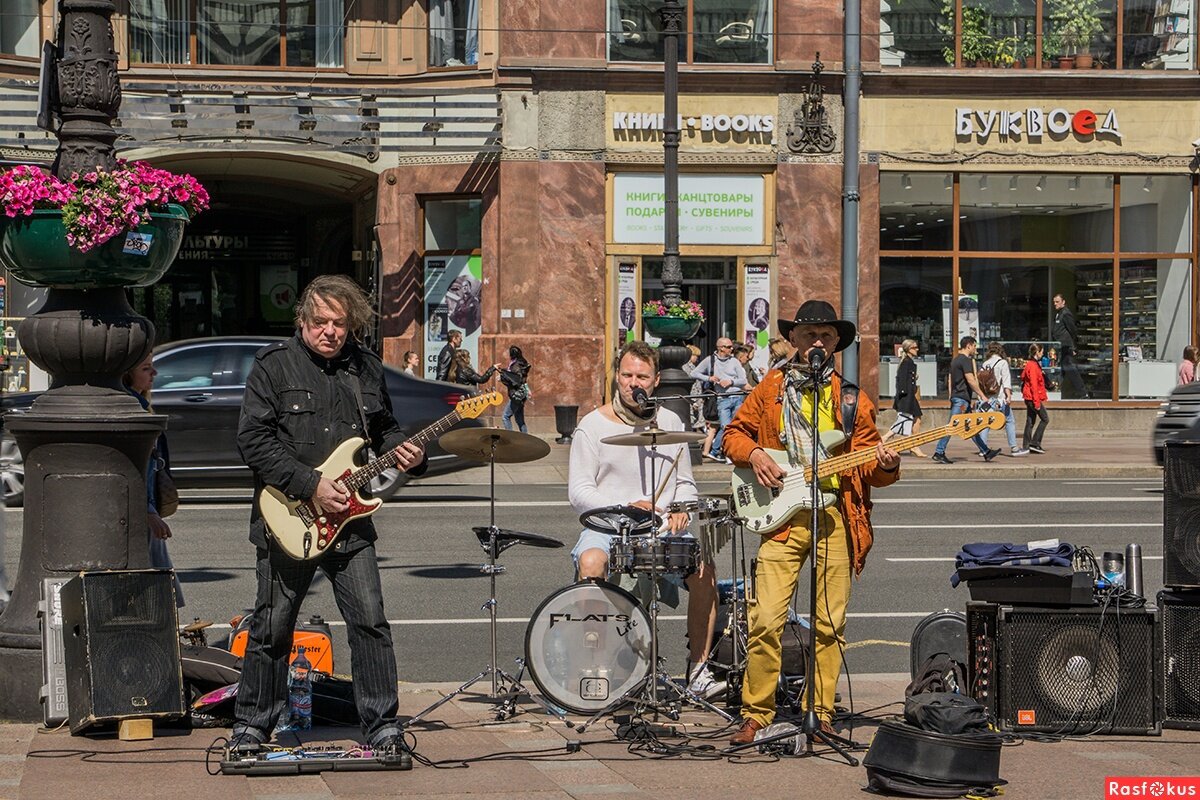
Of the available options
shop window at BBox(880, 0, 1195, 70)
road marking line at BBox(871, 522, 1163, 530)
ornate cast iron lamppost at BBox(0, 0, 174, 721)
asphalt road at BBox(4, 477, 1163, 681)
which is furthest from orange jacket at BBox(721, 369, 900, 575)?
shop window at BBox(880, 0, 1195, 70)

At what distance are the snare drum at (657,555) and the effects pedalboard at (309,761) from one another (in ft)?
5.14

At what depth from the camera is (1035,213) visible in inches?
1151

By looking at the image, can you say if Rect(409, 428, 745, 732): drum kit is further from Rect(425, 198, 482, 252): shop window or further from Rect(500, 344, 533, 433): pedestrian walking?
Rect(425, 198, 482, 252): shop window

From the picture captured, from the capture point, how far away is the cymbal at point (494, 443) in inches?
317

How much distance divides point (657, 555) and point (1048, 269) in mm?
22679

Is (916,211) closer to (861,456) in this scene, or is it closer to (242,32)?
(242,32)

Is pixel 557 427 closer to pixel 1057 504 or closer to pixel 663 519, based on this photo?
pixel 1057 504

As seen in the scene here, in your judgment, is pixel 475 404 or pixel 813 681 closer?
pixel 813 681

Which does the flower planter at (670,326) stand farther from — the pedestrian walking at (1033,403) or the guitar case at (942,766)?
the guitar case at (942,766)

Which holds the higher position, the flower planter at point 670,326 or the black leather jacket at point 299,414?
the flower planter at point 670,326

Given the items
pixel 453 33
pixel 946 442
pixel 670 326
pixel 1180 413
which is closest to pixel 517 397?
pixel 670 326

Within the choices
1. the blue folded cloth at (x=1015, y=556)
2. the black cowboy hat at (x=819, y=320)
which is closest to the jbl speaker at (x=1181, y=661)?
the blue folded cloth at (x=1015, y=556)

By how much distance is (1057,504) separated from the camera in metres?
18.4

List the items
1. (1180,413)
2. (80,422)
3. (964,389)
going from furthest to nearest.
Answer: (964,389), (1180,413), (80,422)
